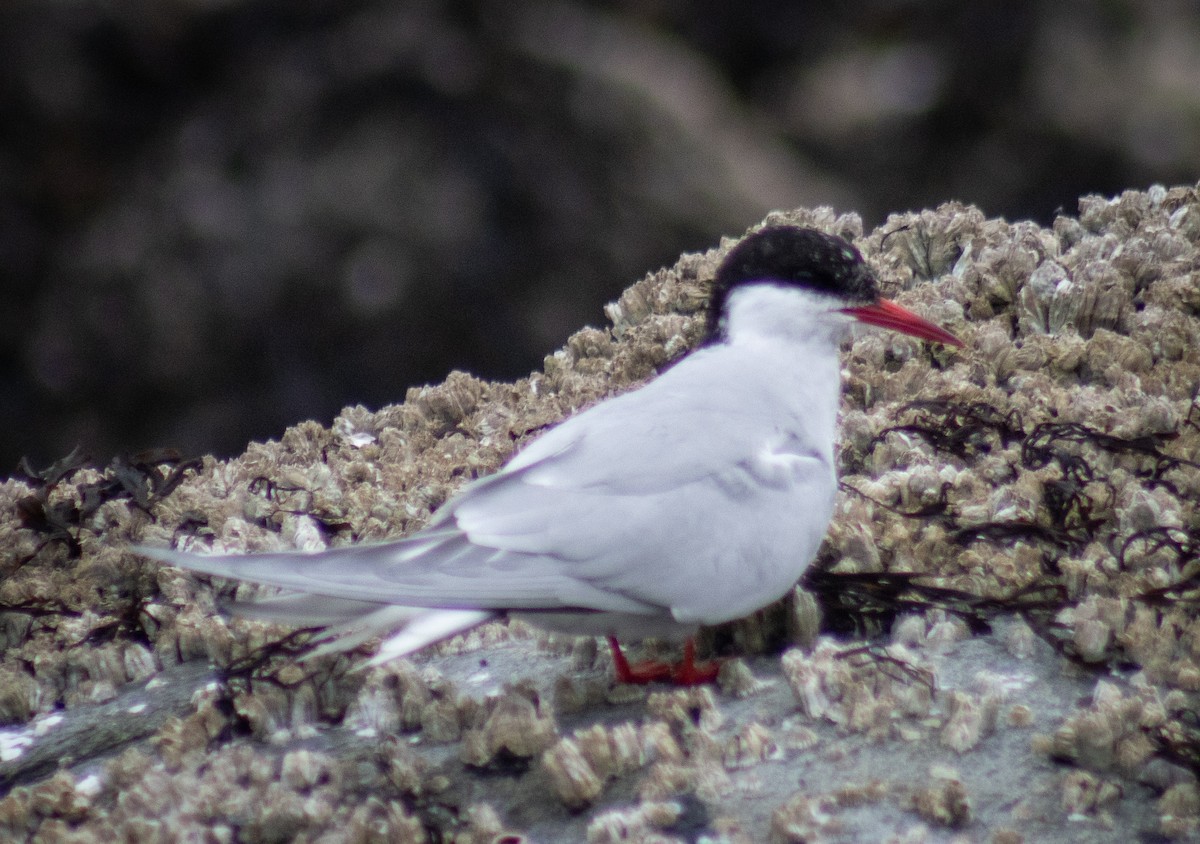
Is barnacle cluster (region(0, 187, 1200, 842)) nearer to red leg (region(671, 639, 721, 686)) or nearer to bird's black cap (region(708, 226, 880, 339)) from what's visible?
red leg (region(671, 639, 721, 686))

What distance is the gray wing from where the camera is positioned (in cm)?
244

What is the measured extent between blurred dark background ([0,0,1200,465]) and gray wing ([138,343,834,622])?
5.54 m

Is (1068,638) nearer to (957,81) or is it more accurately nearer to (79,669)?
(79,669)

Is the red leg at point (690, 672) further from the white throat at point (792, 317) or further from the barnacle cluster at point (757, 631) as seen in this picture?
the white throat at point (792, 317)

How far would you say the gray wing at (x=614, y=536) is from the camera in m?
2.44

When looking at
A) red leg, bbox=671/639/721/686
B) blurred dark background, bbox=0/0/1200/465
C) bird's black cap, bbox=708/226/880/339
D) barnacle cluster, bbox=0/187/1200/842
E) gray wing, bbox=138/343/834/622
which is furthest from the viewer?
blurred dark background, bbox=0/0/1200/465

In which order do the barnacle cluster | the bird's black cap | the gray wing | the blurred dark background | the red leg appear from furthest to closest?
1. the blurred dark background
2. the bird's black cap
3. the red leg
4. the gray wing
5. the barnacle cluster

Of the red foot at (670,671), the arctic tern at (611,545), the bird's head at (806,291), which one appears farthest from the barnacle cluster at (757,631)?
the bird's head at (806,291)

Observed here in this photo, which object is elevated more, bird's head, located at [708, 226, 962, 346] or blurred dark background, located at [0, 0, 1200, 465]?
blurred dark background, located at [0, 0, 1200, 465]

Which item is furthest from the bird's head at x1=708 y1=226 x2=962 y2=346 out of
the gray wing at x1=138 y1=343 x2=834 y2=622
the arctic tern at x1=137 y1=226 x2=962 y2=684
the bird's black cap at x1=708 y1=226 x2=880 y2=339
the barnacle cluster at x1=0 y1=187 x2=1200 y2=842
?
the gray wing at x1=138 y1=343 x2=834 y2=622

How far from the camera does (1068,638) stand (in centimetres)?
264

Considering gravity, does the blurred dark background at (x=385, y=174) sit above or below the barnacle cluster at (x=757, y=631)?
above

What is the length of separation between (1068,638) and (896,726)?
1.39ft

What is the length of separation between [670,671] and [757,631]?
0.71 feet
